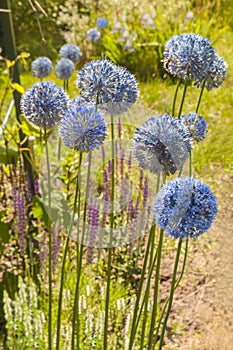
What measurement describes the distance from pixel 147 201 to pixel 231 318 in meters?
0.48

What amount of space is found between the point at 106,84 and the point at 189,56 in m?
0.17

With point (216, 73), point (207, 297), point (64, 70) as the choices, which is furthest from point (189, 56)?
point (207, 297)

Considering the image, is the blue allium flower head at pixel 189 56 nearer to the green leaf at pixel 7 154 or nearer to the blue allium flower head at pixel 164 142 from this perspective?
the blue allium flower head at pixel 164 142

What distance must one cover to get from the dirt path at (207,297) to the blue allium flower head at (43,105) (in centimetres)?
97

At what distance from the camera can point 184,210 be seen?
0.76m

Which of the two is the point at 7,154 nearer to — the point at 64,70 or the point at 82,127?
the point at 64,70

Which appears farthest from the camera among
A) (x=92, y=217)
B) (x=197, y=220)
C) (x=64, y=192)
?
(x=64, y=192)

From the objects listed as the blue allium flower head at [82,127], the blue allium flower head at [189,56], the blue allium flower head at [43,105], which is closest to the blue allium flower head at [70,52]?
the blue allium flower head at [43,105]

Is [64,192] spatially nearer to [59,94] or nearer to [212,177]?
[212,177]

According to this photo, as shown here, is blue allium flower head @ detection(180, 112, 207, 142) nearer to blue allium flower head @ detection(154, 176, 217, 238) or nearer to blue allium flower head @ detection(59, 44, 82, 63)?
blue allium flower head @ detection(154, 176, 217, 238)

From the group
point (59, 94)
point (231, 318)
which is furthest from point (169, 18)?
point (59, 94)

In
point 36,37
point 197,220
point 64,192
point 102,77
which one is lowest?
point 36,37

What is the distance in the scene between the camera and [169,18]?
441 centimetres

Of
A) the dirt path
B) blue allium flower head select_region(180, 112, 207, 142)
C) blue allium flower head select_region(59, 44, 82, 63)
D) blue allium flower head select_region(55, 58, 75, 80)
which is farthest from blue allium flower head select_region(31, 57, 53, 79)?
blue allium flower head select_region(180, 112, 207, 142)
